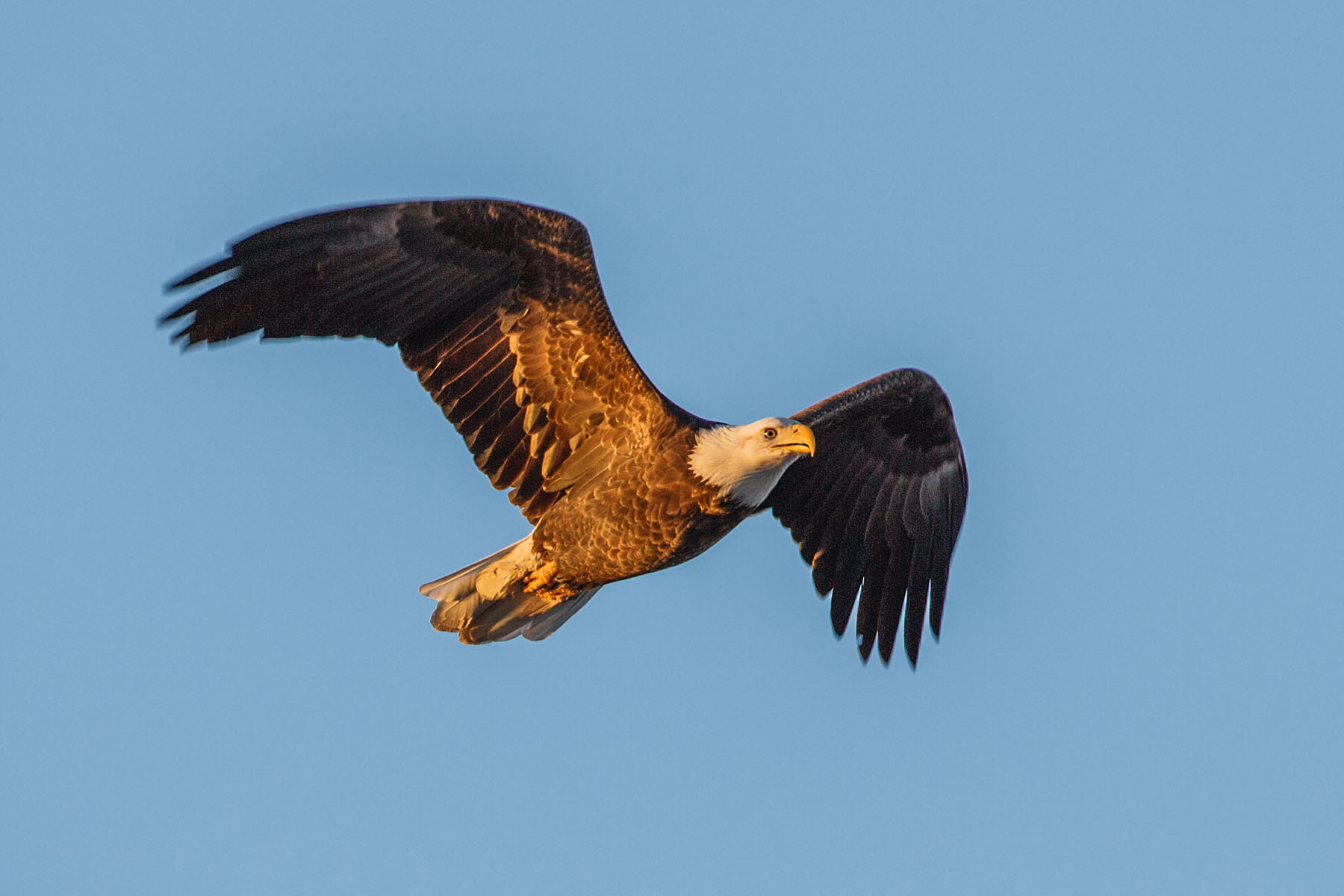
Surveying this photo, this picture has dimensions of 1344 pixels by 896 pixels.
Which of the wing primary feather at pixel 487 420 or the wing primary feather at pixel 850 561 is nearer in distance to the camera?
the wing primary feather at pixel 487 420

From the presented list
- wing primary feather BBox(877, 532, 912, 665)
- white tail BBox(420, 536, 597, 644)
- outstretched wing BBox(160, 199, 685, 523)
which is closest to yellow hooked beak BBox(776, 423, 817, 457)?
outstretched wing BBox(160, 199, 685, 523)

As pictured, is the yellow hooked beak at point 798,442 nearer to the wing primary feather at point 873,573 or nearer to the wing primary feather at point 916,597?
the wing primary feather at point 873,573

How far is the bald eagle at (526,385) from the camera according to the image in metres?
10.0

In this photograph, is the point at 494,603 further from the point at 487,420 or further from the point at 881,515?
the point at 881,515

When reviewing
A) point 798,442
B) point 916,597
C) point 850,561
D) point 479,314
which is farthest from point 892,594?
point 479,314

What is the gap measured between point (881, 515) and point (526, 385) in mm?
2777

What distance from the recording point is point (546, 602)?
11.2m

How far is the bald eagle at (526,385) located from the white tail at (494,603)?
0.03 ft

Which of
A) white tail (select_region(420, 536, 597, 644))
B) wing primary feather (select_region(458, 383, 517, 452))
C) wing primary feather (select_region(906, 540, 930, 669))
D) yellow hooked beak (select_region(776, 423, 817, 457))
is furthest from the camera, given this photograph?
wing primary feather (select_region(906, 540, 930, 669))

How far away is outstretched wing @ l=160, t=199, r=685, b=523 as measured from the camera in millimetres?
9992

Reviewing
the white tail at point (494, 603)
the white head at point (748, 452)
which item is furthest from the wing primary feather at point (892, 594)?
the white head at point (748, 452)

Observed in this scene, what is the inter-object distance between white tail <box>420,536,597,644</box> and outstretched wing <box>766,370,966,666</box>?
1.61 metres

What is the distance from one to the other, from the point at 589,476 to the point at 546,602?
969mm

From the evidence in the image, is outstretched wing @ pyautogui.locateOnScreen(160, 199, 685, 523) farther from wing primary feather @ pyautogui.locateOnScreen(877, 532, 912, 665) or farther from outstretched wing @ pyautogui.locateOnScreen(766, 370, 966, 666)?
wing primary feather @ pyautogui.locateOnScreen(877, 532, 912, 665)
